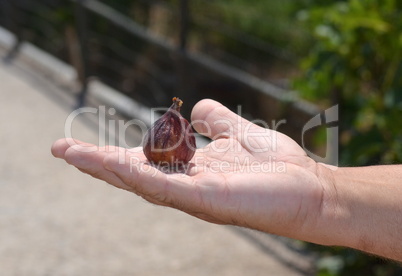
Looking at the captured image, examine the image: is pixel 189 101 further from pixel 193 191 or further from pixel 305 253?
pixel 193 191

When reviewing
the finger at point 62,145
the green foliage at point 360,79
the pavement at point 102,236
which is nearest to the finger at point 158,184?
the finger at point 62,145

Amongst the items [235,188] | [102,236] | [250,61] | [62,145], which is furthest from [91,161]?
[250,61]

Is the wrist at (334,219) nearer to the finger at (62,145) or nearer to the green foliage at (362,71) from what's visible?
the finger at (62,145)

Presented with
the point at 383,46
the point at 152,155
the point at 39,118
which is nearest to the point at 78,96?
the point at 39,118

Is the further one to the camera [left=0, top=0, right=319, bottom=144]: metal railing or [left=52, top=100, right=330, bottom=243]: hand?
[left=0, top=0, right=319, bottom=144]: metal railing

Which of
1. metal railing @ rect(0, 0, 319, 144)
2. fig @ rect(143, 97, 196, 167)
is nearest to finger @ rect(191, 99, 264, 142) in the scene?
fig @ rect(143, 97, 196, 167)

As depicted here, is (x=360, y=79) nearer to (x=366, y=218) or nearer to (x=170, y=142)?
(x=170, y=142)

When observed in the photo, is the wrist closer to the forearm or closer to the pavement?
the forearm

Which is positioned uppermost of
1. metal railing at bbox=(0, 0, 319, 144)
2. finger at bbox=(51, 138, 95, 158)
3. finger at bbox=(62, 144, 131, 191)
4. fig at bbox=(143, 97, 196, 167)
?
metal railing at bbox=(0, 0, 319, 144)
